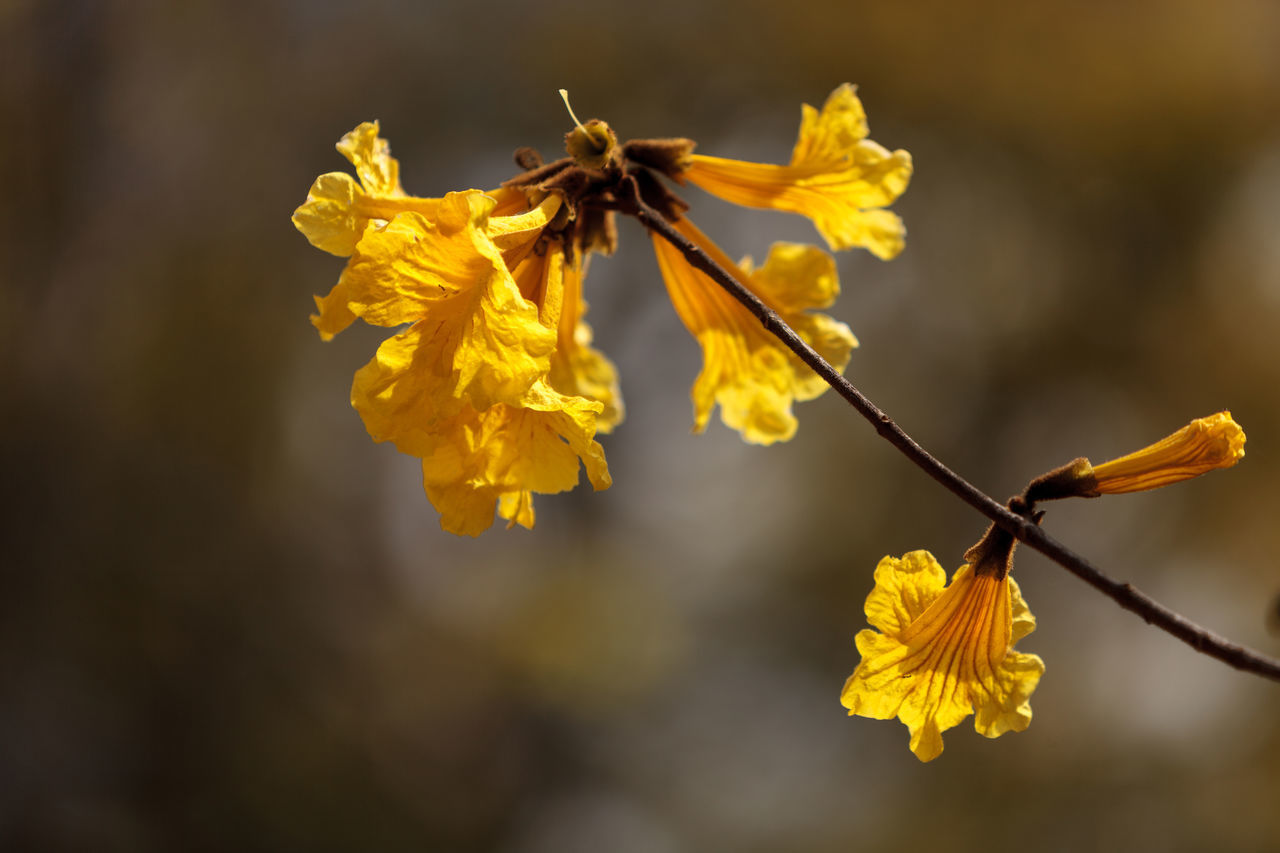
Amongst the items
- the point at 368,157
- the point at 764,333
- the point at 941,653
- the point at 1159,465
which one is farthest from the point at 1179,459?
the point at 368,157

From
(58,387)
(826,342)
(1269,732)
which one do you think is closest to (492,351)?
(826,342)

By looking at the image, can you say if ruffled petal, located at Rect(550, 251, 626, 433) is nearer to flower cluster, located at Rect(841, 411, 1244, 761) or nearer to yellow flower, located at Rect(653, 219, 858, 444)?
yellow flower, located at Rect(653, 219, 858, 444)

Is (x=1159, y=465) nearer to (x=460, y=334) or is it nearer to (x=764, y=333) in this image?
(x=764, y=333)

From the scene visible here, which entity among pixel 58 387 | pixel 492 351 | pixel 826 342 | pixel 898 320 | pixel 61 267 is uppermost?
pixel 898 320

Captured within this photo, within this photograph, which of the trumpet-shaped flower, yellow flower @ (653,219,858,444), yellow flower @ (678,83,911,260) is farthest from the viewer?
yellow flower @ (653,219,858,444)

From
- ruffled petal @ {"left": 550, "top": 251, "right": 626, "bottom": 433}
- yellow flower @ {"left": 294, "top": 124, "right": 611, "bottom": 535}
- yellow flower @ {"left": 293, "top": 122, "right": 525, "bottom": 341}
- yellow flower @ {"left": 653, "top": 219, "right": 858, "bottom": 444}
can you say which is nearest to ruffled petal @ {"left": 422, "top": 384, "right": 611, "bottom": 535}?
yellow flower @ {"left": 294, "top": 124, "right": 611, "bottom": 535}

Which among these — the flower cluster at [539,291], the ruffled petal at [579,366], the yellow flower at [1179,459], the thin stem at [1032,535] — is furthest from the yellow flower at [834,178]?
the yellow flower at [1179,459]

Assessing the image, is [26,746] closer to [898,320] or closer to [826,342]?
[826,342]
